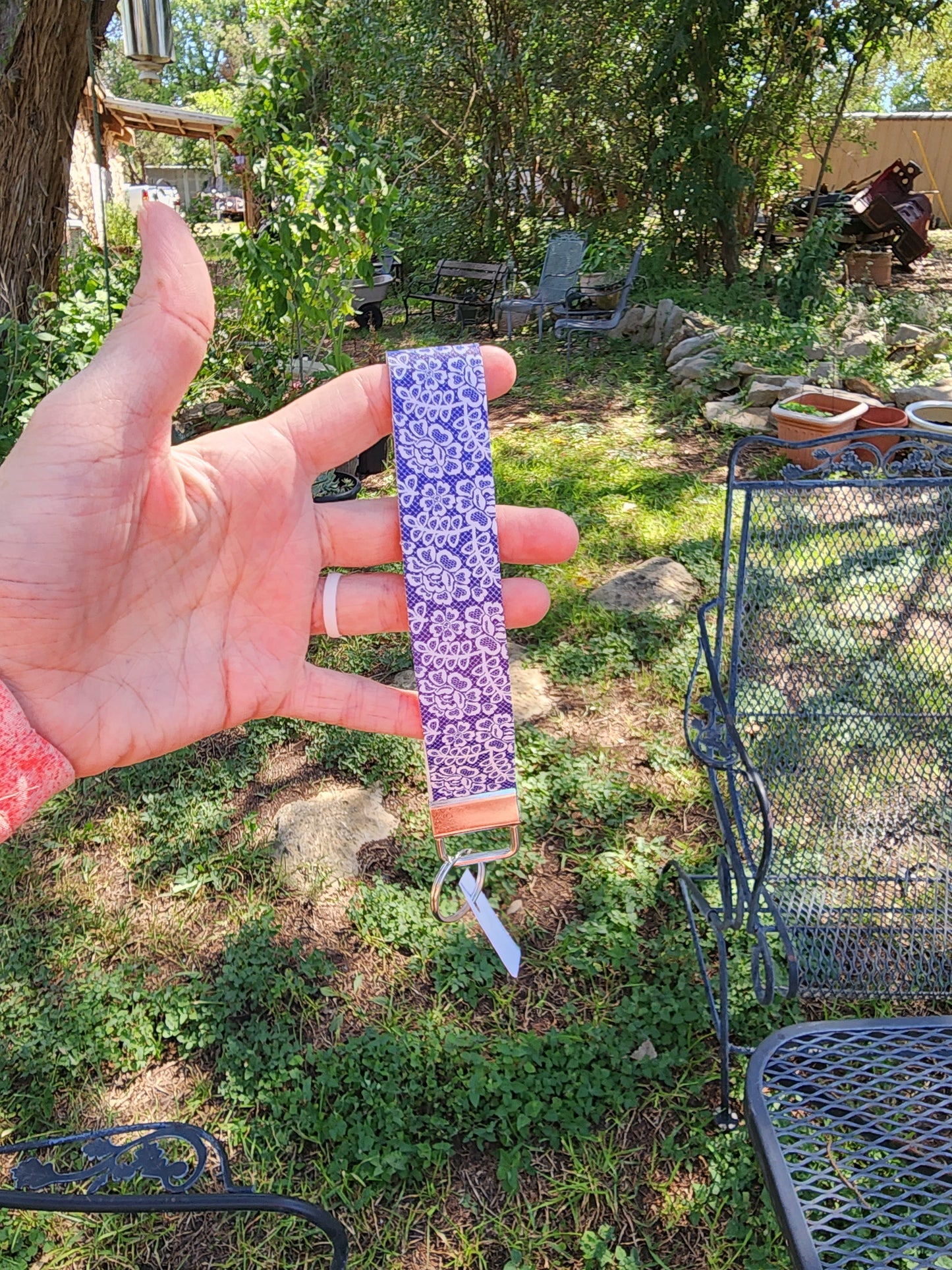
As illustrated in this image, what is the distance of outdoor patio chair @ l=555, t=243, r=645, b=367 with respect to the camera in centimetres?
739

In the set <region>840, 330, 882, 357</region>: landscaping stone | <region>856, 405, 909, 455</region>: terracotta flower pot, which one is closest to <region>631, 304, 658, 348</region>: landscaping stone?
<region>840, 330, 882, 357</region>: landscaping stone

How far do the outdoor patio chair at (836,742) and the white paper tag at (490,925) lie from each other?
836mm

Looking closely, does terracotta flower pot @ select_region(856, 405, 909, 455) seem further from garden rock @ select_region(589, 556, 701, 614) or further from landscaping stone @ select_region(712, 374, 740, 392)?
garden rock @ select_region(589, 556, 701, 614)

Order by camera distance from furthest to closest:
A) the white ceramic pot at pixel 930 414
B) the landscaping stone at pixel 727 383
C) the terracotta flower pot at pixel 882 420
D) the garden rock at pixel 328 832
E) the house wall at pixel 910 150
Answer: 1. the house wall at pixel 910 150
2. the landscaping stone at pixel 727 383
3. the terracotta flower pot at pixel 882 420
4. the white ceramic pot at pixel 930 414
5. the garden rock at pixel 328 832

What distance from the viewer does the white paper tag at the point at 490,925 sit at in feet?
3.82

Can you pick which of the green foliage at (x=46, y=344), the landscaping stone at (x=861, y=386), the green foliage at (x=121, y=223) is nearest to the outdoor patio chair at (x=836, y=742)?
the green foliage at (x=46, y=344)

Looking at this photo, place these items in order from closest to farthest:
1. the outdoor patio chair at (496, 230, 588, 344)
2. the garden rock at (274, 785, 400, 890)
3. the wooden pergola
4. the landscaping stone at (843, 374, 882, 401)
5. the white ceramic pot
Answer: the garden rock at (274, 785, 400, 890) → the white ceramic pot → the landscaping stone at (843, 374, 882, 401) → the outdoor patio chair at (496, 230, 588, 344) → the wooden pergola

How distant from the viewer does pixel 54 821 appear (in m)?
2.75

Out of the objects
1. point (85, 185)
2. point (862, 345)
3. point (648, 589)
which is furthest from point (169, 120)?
point (648, 589)

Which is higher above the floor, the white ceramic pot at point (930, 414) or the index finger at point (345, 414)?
the index finger at point (345, 414)

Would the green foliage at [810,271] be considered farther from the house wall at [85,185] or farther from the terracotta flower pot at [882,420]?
the house wall at [85,185]

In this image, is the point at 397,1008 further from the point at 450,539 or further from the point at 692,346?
the point at 692,346

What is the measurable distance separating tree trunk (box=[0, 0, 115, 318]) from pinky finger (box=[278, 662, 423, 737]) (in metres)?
2.94

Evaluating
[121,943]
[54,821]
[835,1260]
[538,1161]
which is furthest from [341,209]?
[835,1260]
